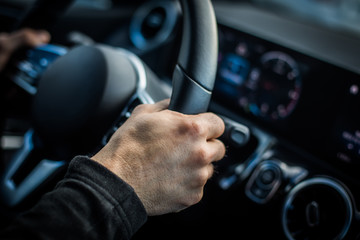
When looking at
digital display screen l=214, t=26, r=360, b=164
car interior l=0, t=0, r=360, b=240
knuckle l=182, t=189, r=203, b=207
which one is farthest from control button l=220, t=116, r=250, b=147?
digital display screen l=214, t=26, r=360, b=164

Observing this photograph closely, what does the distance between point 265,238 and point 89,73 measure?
2.12ft

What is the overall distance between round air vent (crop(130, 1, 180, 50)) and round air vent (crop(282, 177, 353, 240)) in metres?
0.89

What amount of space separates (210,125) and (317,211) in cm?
43

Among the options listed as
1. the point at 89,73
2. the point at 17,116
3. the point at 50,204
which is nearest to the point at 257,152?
the point at 89,73

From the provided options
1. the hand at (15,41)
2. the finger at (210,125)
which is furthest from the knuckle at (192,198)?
the hand at (15,41)

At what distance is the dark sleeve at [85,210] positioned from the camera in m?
0.48

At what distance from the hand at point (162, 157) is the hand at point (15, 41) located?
2.66ft

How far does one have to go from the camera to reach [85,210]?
1.62 feet

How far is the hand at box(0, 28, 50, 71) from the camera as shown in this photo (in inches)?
46.3

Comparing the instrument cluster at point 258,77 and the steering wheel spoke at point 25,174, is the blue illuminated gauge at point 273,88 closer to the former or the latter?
the instrument cluster at point 258,77

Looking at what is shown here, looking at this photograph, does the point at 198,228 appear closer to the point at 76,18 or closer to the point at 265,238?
the point at 265,238

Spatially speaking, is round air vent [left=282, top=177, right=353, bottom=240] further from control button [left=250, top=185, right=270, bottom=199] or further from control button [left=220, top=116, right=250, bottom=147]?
control button [left=220, top=116, right=250, bottom=147]

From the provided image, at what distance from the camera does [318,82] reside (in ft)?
3.31

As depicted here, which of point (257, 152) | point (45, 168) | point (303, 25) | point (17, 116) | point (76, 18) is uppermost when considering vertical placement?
point (303, 25)
